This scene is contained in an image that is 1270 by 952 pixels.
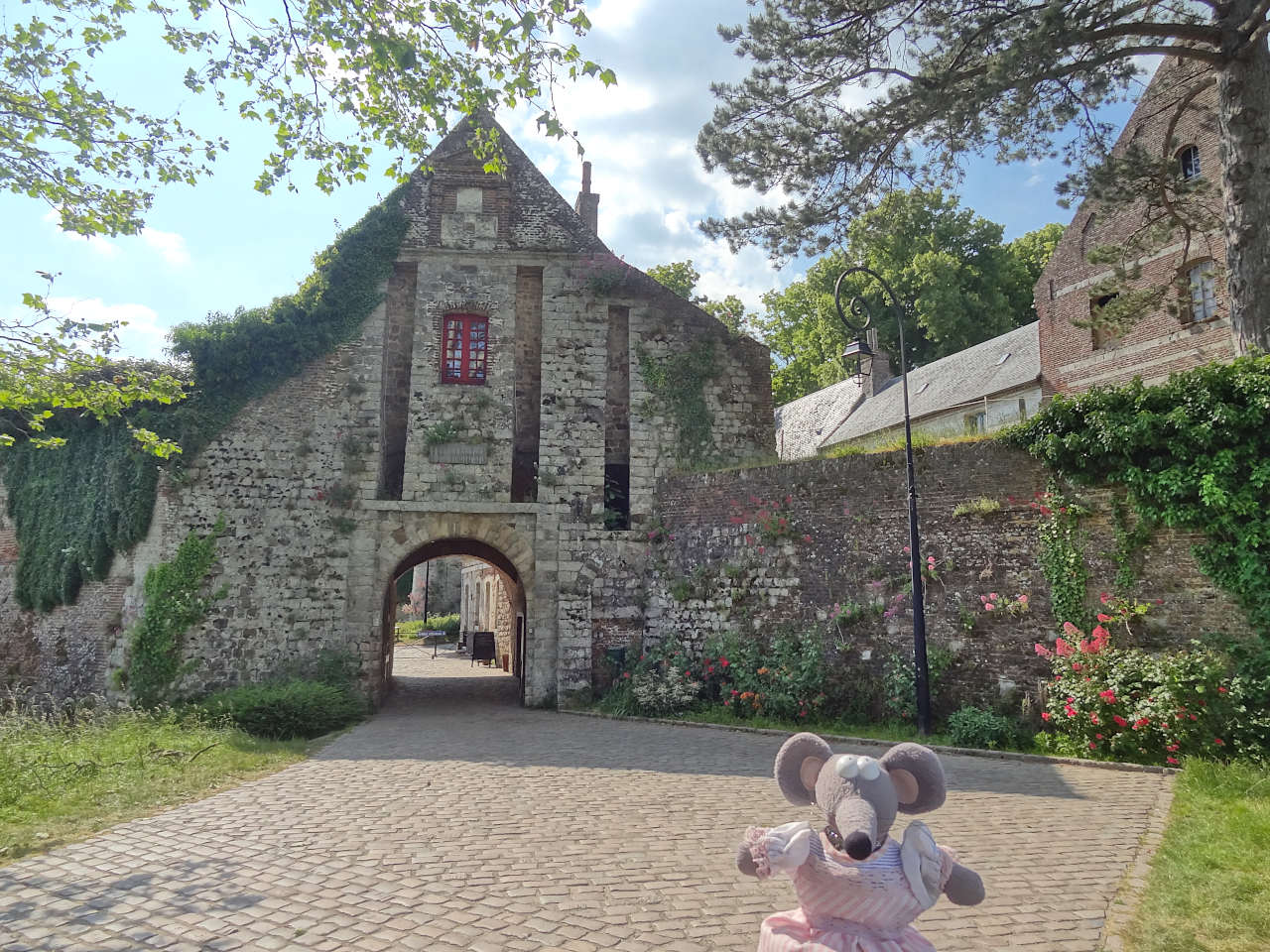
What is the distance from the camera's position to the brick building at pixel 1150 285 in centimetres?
1565

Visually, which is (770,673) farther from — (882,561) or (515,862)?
(515,862)

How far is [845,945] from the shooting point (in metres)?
2.86

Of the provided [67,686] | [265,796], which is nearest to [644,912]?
[265,796]

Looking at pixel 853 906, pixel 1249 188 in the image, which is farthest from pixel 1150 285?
pixel 853 906

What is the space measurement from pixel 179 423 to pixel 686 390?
9238 mm

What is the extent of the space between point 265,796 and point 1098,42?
497 inches

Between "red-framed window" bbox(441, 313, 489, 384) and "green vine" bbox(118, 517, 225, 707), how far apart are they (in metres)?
5.26

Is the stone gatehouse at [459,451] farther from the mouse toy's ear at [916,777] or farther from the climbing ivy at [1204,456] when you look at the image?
the mouse toy's ear at [916,777]

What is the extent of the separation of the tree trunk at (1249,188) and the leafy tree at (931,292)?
57.5 feet

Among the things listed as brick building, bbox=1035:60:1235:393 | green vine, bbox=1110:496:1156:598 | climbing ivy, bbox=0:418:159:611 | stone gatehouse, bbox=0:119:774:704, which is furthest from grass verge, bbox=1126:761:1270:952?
climbing ivy, bbox=0:418:159:611

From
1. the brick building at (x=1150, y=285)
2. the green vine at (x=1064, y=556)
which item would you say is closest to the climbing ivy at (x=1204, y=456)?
the green vine at (x=1064, y=556)

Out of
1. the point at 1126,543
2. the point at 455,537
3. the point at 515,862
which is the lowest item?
the point at 515,862

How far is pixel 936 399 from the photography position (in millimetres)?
24141

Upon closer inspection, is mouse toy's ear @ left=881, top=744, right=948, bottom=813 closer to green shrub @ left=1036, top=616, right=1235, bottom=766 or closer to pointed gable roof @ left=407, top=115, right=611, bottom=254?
green shrub @ left=1036, top=616, right=1235, bottom=766
